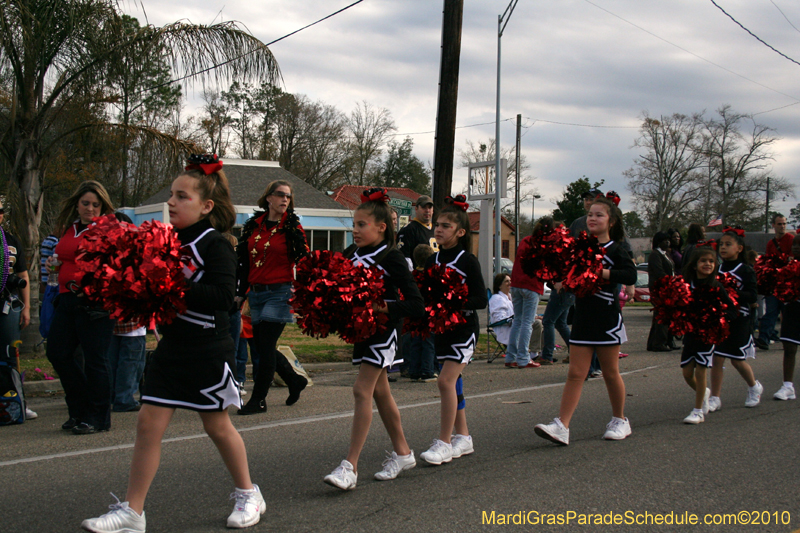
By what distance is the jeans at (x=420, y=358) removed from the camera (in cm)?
852

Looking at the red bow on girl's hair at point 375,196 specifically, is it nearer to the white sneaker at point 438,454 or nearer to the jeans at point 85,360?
the white sneaker at point 438,454

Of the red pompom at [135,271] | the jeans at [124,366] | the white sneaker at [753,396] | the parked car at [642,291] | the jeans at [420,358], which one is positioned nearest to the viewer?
the red pompom at [135,271]

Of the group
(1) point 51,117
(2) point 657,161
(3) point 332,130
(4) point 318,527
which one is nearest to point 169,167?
(1) point 51,117

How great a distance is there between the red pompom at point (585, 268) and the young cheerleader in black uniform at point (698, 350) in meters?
1.62

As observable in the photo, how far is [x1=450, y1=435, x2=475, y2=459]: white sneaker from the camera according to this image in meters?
4.84

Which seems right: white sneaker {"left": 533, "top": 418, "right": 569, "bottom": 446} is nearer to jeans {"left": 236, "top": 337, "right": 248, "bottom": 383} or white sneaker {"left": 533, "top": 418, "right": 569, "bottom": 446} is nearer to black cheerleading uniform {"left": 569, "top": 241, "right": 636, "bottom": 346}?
black cheerleading uniform {"left": 569, "top": 241, "right": 636, "bottom": 346}

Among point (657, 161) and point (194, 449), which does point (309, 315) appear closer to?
point (194, 449)

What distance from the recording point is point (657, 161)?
199 ft

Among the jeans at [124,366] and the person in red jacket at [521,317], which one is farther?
the person in red jacket at [521,317]

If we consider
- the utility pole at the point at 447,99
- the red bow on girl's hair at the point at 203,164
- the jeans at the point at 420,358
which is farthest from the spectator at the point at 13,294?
the utility pole at the point at 447,99

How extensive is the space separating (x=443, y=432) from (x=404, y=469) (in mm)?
417

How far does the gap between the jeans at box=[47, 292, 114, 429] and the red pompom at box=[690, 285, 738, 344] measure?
5.09 meters

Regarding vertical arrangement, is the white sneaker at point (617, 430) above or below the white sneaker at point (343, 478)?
below

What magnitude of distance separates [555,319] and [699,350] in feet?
11.9
